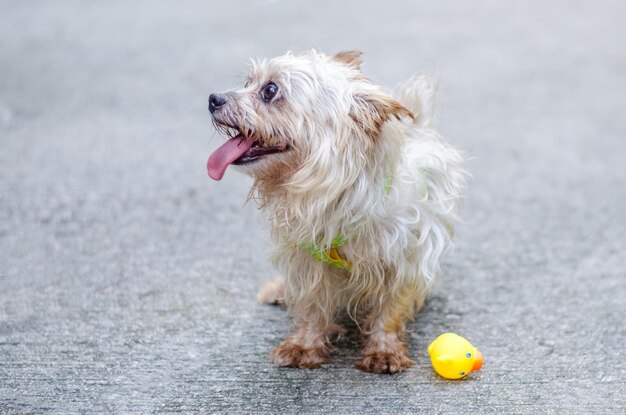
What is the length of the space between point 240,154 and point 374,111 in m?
0.54

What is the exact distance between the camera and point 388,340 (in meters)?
3.47

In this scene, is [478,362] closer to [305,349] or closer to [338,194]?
[305,349]

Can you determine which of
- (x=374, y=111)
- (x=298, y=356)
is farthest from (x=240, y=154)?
(x=298, y=356)

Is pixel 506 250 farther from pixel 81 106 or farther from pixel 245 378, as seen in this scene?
pixel 81 106

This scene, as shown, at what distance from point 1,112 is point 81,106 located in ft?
2.16

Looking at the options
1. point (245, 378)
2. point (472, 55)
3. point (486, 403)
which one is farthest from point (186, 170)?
point (472, 55)

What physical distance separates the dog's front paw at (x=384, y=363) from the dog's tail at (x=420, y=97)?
114cm

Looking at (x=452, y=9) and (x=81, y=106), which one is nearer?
(x=81, y=106)

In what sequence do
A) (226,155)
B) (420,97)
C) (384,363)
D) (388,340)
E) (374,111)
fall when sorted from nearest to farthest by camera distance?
(374,111)
(226,155)
(384,363)
(388,340)
(420,97)

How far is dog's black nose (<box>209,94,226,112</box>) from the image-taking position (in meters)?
3.12

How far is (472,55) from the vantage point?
877cm

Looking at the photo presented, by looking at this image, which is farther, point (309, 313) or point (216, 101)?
point (309, 313)

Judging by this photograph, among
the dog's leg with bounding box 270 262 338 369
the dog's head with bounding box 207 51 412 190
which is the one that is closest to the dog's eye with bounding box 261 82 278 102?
the dog's head with bounding box 207 51 412 190

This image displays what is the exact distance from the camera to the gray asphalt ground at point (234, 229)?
3.26 m
